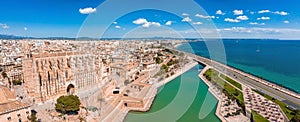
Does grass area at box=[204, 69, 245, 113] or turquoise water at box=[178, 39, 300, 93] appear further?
turquoise water at box=[178, 39, 300, 93]

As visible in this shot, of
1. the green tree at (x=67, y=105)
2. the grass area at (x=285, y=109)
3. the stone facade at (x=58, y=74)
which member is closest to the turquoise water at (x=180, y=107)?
the green tree at (x=67, y=105)

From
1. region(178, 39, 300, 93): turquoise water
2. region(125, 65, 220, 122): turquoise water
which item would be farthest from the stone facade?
region(178, 39, 300, 93): turquoise water

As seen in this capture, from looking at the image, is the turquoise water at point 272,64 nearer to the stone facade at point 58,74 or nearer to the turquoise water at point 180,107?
the turquoise water at point 180,107

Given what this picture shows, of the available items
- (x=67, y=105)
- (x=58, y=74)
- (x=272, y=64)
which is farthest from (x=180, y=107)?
(x=272, y=64)

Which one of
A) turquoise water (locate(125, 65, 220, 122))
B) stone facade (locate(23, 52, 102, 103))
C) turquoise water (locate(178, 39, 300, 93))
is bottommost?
turquoise water (locate(125, 65, 220, 122))

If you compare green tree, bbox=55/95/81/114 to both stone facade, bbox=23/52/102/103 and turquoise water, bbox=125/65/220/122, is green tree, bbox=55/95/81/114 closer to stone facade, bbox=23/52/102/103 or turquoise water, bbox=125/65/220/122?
stone facade, bbox=23/52/102/103

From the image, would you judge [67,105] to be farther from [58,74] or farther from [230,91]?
[230,91]

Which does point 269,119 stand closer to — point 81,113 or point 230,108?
point 230,108

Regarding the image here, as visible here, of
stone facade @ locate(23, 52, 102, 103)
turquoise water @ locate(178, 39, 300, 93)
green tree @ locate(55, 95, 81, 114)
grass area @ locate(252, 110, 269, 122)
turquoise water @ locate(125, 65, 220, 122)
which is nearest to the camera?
grass area @ locate(252, 110, 269, 122)

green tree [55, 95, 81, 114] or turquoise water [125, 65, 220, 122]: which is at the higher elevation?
green tree [55, 95, 81, 114]
